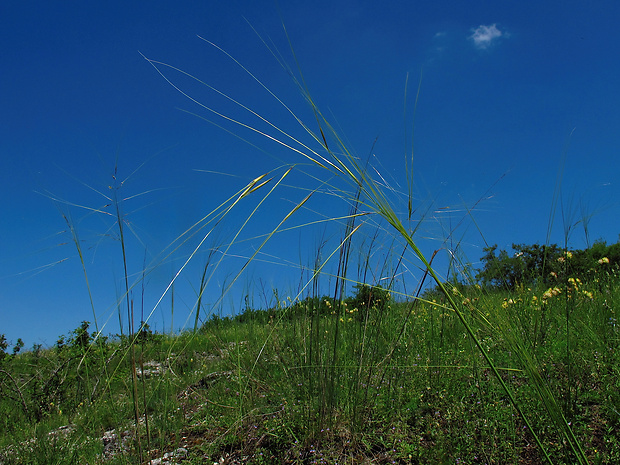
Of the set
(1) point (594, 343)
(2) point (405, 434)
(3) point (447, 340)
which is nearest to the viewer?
(2) point (405, 434)

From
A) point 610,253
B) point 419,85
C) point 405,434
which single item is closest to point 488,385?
point 405,434

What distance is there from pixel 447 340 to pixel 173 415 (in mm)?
2677

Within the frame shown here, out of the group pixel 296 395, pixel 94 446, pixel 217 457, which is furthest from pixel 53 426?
pixel 296 395

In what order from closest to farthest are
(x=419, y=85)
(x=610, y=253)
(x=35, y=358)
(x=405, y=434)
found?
(x=419, y=85) → (x=405, y=434) → (x=35, y=358) → (x=610, y=253)

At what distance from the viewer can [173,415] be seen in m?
3.60

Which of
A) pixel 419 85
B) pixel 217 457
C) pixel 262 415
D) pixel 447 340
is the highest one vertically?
pixel 419 85

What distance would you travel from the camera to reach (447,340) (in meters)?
4.27

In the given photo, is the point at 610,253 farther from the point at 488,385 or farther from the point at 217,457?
the point at 217,457

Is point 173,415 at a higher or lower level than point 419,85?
lower

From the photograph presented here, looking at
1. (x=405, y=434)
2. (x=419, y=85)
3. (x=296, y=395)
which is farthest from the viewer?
(x=296, y=395)

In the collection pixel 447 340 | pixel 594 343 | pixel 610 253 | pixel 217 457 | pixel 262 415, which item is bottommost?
pixel 217 457

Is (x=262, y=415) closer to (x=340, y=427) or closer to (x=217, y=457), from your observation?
(x=217, y=457)

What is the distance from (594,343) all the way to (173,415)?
3521 millimetres

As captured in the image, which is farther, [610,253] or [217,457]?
[610,253]
